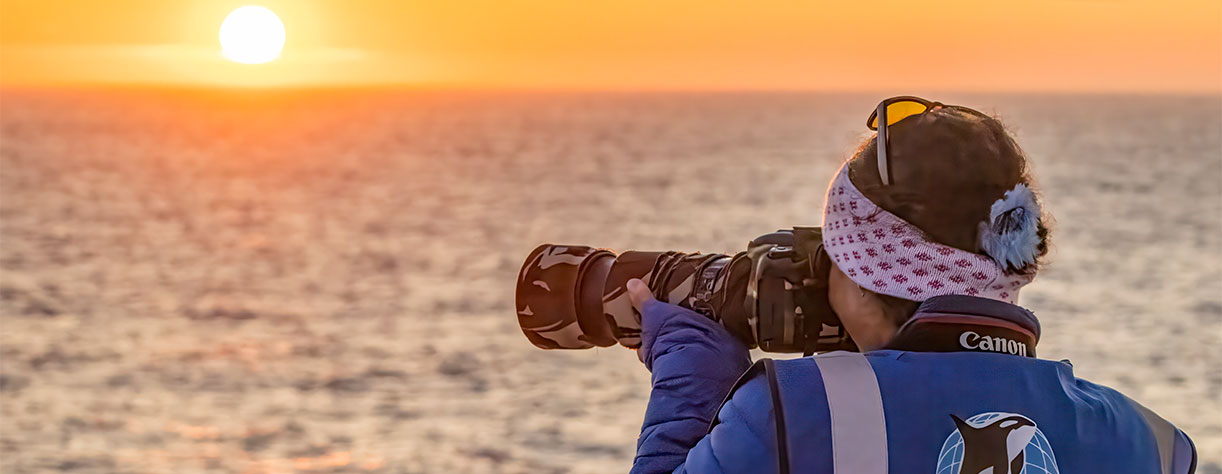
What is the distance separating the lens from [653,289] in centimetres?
175

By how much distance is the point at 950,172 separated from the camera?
138 cm

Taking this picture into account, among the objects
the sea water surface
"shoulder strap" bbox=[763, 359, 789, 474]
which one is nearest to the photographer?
"shoulder strap" bbox=[763, 359, 789, 474]

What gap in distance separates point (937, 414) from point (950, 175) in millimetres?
237

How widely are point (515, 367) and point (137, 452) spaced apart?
101 inches

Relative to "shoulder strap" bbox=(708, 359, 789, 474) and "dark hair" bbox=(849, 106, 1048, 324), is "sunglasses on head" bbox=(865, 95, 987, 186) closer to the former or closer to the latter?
"dark hair" bbox=(849, 106, 1048, 324)

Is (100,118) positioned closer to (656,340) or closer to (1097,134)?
(1097,134)

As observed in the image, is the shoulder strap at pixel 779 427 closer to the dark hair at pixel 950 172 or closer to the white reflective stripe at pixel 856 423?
the white reflective stripe at pixel 856 423

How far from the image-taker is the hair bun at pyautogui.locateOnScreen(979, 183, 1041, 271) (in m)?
1.38

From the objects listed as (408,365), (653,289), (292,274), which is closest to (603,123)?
(292,274)

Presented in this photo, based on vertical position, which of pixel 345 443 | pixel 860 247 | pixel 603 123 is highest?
pixel 603 123

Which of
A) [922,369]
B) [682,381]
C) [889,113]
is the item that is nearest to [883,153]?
[889,113]

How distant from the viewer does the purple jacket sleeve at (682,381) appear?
1.47m

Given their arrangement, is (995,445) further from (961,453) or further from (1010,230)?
(1010,230)

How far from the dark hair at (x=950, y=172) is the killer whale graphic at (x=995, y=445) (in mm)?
173
